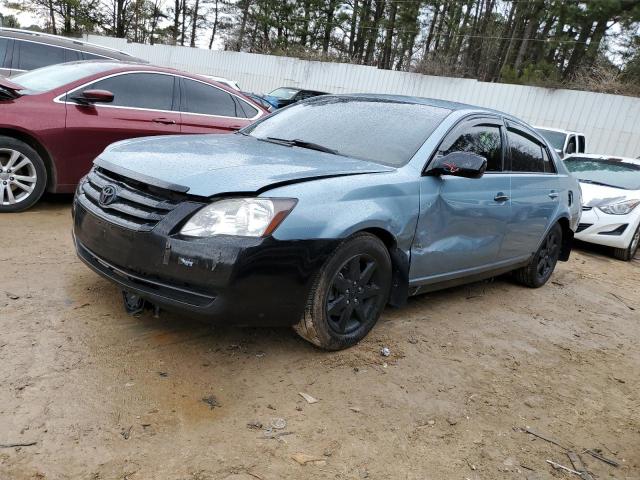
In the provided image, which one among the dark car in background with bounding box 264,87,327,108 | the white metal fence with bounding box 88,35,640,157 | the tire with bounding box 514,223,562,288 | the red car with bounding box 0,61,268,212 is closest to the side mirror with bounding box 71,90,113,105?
the red car with bounding box 0,61,268,212

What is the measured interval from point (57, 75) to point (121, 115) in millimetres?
749

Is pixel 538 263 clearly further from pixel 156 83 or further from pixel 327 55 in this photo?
pixel 327 55

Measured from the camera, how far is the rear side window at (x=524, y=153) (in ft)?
15.3

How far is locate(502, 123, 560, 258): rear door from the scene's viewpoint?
15.1ft

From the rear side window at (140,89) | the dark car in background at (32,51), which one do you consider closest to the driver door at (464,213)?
the rear side window at (140,89)

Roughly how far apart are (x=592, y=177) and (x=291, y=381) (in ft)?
24.4

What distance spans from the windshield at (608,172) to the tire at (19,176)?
299 inches

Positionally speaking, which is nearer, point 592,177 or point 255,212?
point 255,212

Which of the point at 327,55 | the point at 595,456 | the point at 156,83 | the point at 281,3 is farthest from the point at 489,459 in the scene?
the point at 281,3

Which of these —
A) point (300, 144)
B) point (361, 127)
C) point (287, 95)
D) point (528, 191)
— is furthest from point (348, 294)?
point (287, 95)

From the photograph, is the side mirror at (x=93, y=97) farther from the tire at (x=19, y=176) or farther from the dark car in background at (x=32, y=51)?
the dark car in background at (x=32, y=51)

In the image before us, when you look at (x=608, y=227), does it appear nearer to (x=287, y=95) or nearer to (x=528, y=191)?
(x=528, y=191)

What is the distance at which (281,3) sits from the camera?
38.9 metres

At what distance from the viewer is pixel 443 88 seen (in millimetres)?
21453
